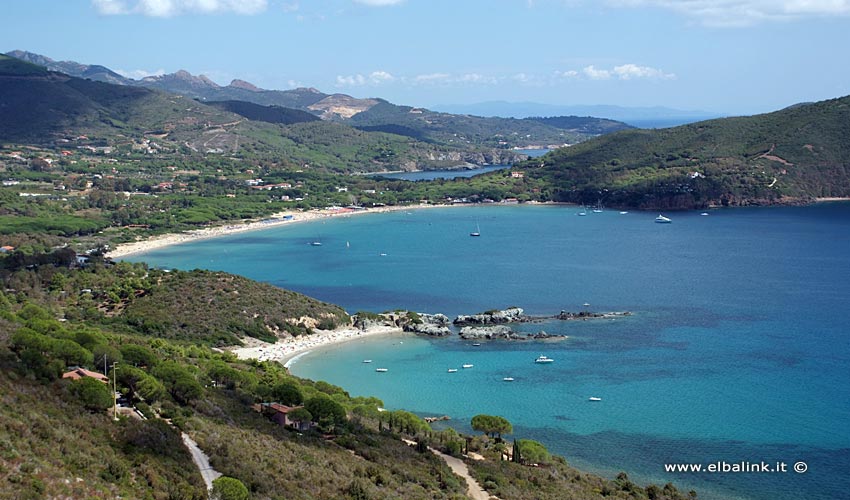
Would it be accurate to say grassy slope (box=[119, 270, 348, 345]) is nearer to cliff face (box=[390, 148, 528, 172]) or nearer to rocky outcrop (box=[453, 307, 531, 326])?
rocky outcrop (box=[453, 307, 531, 326])

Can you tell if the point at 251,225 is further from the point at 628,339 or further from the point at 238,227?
the point at 628,339

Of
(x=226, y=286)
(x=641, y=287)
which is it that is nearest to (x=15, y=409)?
(x=226, y=286)

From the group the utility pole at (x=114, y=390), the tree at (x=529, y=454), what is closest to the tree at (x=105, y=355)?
the utility pole at (x=114, y=390)

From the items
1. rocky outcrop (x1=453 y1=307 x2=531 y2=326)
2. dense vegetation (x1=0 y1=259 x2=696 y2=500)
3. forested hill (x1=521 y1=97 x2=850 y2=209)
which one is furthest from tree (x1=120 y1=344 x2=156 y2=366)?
forested hill (x1=521 y1=97 x2=850 y2=209)

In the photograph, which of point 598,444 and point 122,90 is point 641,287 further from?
point 122,90

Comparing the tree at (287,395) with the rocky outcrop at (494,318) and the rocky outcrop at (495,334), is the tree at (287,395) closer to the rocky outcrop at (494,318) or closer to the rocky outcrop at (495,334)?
the rocky outcrop at (495,334)

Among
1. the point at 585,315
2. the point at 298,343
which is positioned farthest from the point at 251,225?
the point at 585,315
